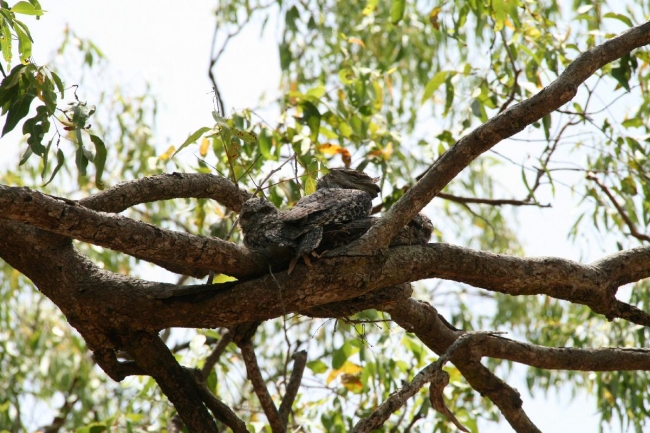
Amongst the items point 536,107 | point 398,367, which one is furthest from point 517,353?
point 398,367

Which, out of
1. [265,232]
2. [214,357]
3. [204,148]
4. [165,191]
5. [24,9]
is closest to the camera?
[265,232]

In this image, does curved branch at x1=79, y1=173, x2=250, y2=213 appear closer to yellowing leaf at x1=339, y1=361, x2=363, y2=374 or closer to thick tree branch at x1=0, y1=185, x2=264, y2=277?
thick tree branch at x1=0, y1=185, x2=264, y2=277

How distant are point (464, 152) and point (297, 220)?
0.72 meters

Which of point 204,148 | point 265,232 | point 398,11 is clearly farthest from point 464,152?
point 204,148

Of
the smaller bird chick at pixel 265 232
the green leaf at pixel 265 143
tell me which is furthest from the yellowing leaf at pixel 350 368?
the smaller bird chick at pixel 265 232

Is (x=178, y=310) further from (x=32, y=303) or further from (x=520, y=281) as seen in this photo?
(x=32, y=303)

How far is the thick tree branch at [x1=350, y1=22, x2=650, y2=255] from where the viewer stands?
2861 mm

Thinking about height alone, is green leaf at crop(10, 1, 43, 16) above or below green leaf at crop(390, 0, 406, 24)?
below

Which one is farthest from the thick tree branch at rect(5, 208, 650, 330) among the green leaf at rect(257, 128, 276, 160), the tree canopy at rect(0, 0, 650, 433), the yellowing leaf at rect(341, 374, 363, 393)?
the yellowing leaf at rect(341, 374, 363, 393)

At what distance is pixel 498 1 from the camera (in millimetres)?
4211

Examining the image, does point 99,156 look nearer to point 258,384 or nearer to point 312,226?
point 312,226

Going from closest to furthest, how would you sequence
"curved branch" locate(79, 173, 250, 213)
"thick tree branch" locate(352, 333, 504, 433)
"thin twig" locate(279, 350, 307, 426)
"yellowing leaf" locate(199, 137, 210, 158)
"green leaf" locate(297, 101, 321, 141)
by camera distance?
"thick tree branch" locate(352, 333, 504, 433) → "curved branch" locate(79, 173, 250, 213) → "thin twig" locate(279, 350, 307, 426) → "green leaf" locate(297, 101, 321, 141) → "yellowing leaf" locate(199, 137, 210, 158)

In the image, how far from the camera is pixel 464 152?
2951 millimetres

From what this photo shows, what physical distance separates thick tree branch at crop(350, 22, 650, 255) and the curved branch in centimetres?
87
